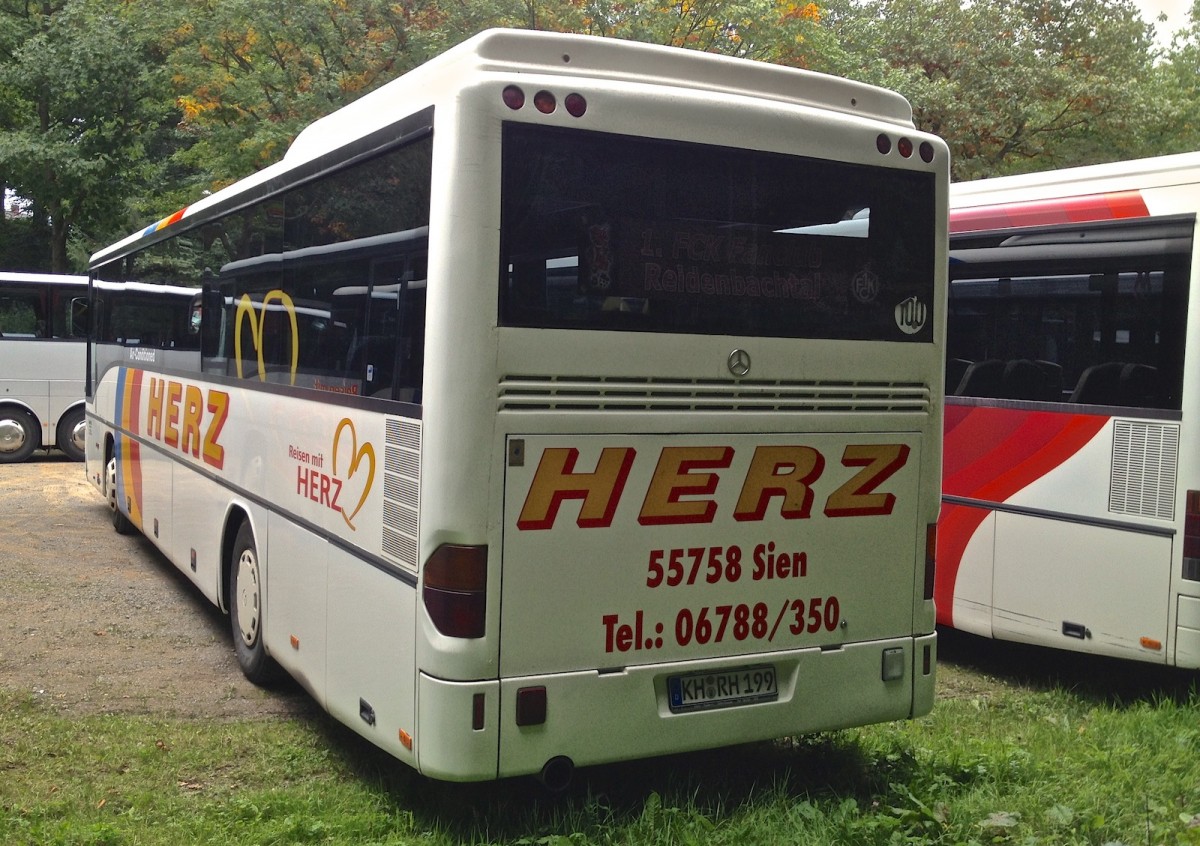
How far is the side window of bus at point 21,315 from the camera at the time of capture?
20.6 meters

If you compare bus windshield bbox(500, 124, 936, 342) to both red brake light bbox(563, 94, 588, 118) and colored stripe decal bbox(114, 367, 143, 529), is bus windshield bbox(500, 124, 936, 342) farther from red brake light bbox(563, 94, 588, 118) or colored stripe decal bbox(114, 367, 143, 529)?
colored stripe decal bbox(114, 367, 143, 529)

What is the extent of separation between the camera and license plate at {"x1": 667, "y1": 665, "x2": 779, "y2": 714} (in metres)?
4.91

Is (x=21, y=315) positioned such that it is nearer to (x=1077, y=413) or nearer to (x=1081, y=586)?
(x=1077, y=413)

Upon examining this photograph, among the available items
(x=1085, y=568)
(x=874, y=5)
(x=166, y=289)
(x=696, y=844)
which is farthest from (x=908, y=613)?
(x=874, y=5)

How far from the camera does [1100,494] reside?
707 centimetres

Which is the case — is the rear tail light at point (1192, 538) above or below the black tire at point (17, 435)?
above

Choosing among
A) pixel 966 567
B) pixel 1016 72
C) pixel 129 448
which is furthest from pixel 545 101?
pixel 1016 72

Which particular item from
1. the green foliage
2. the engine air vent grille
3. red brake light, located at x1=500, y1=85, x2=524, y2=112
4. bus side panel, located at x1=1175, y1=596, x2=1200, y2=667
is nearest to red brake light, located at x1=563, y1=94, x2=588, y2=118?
red brake light, located at x1=500, y1=85, x2=524, y2=112

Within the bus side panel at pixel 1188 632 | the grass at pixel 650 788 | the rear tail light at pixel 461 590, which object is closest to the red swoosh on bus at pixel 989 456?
the bus side panel at pixel 1188 632

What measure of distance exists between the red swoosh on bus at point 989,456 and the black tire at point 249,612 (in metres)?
4.28

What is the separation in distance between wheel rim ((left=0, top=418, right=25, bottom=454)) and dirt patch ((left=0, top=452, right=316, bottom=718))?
25.0ft

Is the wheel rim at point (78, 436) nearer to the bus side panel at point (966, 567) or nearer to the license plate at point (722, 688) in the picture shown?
the bus side panel at point (966, 567)

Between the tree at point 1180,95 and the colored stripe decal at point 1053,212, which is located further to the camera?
the tree at point 1180,95

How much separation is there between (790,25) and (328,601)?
51.2ft
